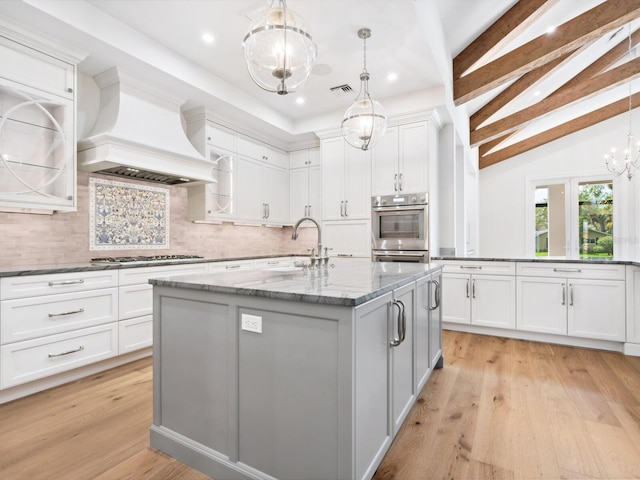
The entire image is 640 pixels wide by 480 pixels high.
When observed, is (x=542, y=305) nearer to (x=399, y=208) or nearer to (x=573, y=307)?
(x=573, y=307)

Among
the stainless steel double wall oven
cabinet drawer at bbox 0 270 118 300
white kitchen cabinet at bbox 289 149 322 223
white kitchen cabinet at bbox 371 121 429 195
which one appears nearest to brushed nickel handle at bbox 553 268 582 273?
the stainless steel double wall oven

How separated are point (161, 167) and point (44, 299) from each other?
157 centimetres

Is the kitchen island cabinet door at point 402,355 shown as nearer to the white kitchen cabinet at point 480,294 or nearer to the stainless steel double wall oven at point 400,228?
the white kitchen cabinet at point 480,294

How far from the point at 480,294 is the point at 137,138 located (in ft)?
13.1

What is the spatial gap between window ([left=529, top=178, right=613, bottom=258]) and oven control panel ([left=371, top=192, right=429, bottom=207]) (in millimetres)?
4361

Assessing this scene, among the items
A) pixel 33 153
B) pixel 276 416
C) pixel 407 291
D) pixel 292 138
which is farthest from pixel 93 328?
pixel 292 138

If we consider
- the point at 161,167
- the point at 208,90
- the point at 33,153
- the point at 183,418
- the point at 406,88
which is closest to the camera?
the point at 183,418

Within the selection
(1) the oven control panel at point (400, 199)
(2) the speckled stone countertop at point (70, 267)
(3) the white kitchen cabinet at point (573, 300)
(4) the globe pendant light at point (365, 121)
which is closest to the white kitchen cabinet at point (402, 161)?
(1) the oven control panel at point (400, 199)

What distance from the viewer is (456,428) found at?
2023mm

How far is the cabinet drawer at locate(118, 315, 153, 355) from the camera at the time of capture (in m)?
3.01

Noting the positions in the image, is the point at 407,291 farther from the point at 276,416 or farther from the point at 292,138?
the point at 292,138

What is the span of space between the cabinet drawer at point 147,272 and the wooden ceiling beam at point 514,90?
5.05m

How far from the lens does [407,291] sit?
197 cm

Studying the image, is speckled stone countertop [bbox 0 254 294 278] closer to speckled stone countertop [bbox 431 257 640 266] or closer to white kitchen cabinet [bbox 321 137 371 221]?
white kitchen cabinet [bbox 321 137 371 221]
